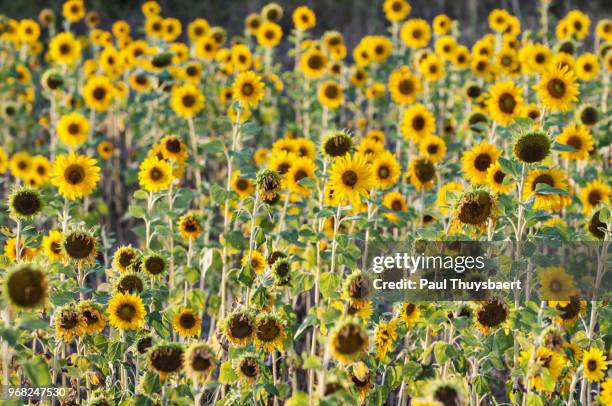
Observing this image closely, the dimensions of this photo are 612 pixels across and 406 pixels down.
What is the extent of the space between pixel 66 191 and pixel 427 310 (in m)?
1.76

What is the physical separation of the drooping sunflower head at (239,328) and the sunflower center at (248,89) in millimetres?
1704

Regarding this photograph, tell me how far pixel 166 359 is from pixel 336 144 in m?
1.27

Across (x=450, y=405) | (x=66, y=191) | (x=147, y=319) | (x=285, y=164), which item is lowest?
(x=450, y=405)

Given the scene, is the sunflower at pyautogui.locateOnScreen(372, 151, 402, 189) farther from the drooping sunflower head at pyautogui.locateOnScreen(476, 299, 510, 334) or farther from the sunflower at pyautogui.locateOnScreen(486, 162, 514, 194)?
the drooping sunflower head at pyautogui.locateOnScreen(476, 299, 510, 334)

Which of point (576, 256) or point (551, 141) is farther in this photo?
point (576, 256)

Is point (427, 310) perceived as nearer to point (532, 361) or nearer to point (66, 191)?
point (532, 361)

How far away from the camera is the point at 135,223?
6.18m

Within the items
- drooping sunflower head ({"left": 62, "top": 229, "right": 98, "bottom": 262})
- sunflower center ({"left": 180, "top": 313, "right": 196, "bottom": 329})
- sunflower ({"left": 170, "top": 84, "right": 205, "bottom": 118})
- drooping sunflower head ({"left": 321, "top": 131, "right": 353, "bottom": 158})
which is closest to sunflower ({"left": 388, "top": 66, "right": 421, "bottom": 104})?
sunflower ({"left": 170, "top": 84, "right": 205, "bottom": 118})

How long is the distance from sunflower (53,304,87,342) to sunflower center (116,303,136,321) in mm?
127

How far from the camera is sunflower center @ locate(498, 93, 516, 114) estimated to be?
4086mm

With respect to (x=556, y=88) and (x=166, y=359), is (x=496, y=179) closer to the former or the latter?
(x=556, y=88)

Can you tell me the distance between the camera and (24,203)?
112 inches

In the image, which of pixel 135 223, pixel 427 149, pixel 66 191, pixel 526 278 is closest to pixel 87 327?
pixel 66 191

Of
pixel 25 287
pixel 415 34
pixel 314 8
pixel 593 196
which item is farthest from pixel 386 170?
pixel 314 8
